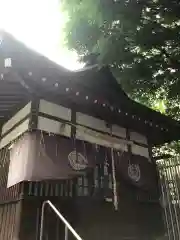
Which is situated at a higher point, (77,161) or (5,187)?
(77,161)

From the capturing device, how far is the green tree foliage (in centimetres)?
762

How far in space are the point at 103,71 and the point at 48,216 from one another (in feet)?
16.3

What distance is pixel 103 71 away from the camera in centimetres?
907

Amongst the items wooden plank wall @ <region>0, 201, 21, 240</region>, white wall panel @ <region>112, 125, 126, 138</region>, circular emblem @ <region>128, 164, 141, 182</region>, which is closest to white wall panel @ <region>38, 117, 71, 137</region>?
white wall panel @ <region>112, 125, 126, 138</region>

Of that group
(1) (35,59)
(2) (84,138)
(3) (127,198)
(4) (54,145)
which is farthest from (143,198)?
(1) (35,59)

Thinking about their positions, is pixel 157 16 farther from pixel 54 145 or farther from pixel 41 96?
pixel 54 145

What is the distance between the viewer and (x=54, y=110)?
7273mm

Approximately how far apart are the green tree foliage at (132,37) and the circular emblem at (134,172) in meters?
2.84

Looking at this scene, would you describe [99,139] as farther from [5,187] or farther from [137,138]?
[5,187]

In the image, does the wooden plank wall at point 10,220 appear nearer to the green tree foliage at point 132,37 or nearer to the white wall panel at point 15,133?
the white wall panel at point 15,133

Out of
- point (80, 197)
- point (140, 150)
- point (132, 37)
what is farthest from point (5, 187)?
point (132, 37)

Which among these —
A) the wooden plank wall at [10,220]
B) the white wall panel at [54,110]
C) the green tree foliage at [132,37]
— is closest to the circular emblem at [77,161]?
the white wall panel at [54,110]

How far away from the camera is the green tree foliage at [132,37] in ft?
25.0

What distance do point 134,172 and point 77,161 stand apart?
2.16m
